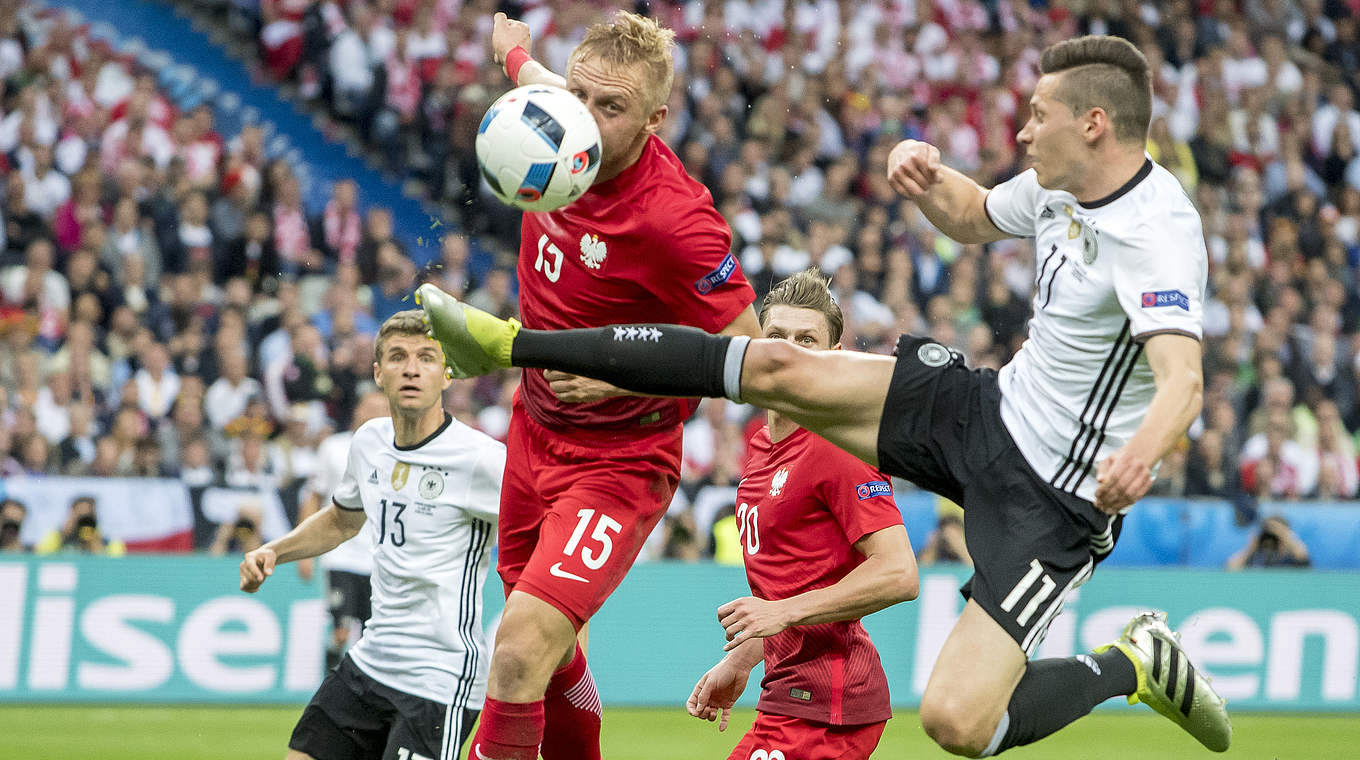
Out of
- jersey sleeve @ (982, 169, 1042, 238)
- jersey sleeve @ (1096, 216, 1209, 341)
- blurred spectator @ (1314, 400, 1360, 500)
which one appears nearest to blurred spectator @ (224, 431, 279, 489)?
jersey sleeve @ (982, 169, 1042, 238)

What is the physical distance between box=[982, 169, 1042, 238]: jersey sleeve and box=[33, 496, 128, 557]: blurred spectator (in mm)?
7486

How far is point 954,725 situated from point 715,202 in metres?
11.2

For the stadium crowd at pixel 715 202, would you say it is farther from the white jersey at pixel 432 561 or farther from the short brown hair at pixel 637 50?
the short brown hair at pixel 637 50

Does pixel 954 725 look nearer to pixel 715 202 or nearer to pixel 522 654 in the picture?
pixel 522 654

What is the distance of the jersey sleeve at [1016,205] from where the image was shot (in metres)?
5.43

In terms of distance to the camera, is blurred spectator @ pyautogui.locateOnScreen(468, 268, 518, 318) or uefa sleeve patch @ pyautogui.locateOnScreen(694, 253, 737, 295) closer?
uefa sleeve patch @ pyautogui.locateOnScreen(694, 253, 737, 295)

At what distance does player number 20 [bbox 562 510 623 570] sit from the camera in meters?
5.36

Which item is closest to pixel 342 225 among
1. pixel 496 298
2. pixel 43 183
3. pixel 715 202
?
pixel 496 298

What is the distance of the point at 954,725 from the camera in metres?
4.81

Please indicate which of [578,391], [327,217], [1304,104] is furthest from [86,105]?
[1304,104]

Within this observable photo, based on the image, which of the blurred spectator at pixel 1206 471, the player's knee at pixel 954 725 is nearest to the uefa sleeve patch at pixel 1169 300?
the player's knee at pixel 954 725

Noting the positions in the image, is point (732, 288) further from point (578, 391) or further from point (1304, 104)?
point (1304, 104)

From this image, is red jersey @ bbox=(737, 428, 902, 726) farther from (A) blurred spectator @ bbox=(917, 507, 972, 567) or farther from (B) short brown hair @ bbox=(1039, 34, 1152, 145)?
(A) blurred spectator @ bbox=(917, 507, 972, 567)

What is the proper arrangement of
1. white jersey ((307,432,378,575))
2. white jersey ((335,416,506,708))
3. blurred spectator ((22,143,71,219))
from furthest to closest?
1. blurred spectator ((22,143,71,219))
2. white jersey ((307,432,378,575))
3. white jersey ((335,416,506,708))
